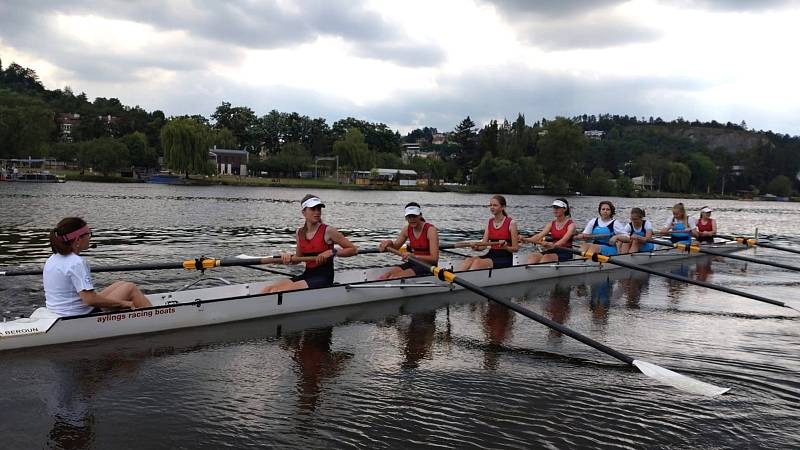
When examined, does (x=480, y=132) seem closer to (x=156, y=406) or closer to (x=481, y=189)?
(x=481, y=189)

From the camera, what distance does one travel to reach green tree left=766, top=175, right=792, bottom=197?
14875 cm

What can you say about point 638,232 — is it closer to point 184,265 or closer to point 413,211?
point 413,211

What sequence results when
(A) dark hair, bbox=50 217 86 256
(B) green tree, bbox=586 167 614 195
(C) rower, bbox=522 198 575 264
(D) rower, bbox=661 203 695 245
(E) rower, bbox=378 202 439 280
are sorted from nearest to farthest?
(A) dark hair, bbox=50 217 86 256
(E) rower, bbox=378 202 439 280
(C) rower, bbox=522 198 575 264
(D) rower, bbox=661 203 695 245
(B) green tree, bbox=586 167 614 195

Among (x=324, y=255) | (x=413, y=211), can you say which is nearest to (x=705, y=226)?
(x=413, y=211)

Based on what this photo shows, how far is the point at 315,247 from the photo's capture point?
989 centimetres

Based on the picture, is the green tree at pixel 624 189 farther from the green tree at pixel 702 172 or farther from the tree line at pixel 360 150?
the green tree at pixel 702 172

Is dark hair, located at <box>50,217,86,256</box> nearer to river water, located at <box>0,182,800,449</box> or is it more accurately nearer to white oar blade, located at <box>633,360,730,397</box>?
river water, located at <box>0,182,800,449</box>

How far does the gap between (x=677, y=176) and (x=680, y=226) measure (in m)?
129

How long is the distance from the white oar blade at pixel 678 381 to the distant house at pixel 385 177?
101 metres

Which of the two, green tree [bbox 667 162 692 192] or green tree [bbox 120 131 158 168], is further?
green tree [bbox 667 162 692 192]

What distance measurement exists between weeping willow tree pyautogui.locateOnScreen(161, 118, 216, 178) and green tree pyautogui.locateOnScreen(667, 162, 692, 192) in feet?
346

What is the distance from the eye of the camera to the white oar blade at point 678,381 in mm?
6970

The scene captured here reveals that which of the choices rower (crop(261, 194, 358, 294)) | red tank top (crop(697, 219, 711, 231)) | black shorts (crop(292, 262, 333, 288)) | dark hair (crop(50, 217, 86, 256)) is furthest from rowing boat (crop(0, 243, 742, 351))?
red tank top (crop(697, 219, 711, 231))

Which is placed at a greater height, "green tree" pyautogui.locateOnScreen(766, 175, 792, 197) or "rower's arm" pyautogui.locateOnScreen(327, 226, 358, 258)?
"green tree" pyautogui.locateOnScreen(766, 175, 792, 197)
